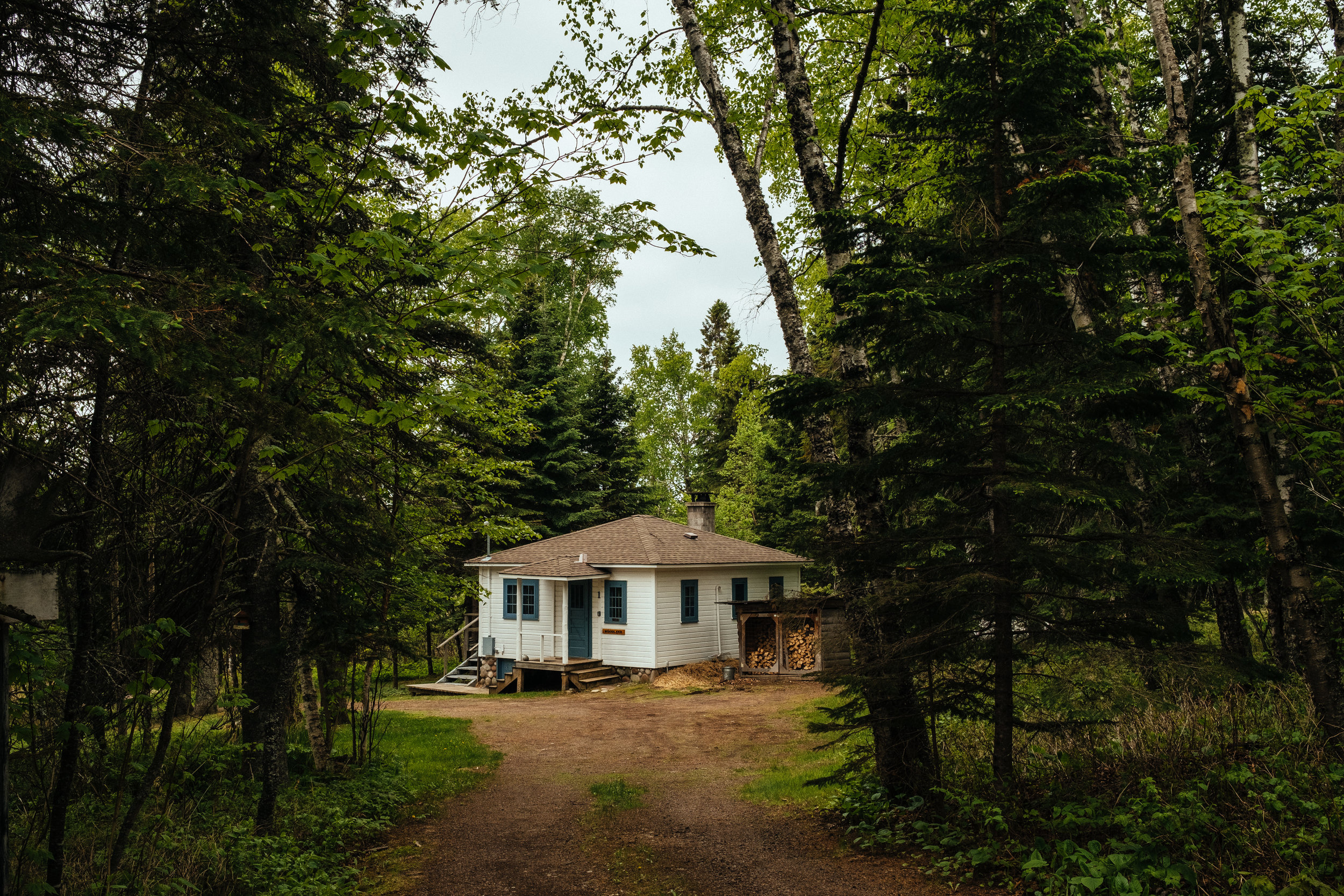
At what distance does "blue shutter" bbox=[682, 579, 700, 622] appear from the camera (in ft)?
73.6

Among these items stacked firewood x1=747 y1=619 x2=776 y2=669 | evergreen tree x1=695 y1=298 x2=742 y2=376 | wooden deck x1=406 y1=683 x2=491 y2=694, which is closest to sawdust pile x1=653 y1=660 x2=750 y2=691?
stacked firewood x1=747 y1=619 x2=776 y2=669

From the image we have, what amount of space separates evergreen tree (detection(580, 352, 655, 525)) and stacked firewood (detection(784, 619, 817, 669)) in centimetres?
1044

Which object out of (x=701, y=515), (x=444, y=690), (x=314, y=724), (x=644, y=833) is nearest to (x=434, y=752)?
(x=314, y=724)

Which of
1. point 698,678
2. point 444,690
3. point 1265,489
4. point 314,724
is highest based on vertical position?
point 1265,489

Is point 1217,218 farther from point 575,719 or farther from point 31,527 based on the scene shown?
point 575,719

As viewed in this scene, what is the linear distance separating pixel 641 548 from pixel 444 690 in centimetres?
729

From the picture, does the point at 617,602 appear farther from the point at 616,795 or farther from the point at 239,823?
the point at 239,823

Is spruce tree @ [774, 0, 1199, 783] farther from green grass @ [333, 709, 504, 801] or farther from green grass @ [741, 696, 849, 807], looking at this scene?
green grass @ [333, 709, 504, 801]

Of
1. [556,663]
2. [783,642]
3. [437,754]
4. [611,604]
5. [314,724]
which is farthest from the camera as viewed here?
[611,604]

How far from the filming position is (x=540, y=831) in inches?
299

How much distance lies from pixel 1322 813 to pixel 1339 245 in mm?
4556

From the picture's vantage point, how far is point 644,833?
7328mm

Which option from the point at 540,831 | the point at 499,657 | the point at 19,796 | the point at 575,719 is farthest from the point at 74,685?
the point at 499,657

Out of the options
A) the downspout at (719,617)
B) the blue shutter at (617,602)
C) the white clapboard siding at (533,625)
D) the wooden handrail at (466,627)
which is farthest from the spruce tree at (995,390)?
the wooden handrail at (466,627)
